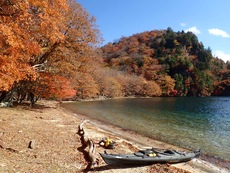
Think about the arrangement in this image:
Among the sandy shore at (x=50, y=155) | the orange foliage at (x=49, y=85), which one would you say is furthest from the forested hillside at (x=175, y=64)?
the sandy shore at (x=50, y=155)

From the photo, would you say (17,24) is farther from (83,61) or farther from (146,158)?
(83,61)

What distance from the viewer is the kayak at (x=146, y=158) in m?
9.23

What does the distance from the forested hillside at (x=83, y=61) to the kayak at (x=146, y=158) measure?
6682mm

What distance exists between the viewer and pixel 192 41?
134 metres

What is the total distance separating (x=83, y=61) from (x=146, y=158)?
1751 cm

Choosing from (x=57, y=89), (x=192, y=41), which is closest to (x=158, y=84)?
(x=192, y=41)

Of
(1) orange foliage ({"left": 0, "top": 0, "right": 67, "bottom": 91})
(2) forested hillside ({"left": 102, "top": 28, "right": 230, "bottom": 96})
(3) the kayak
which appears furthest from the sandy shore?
(2) forested hillside ({"left": 102, "top": 28, "right": 230, "bottom": 96})

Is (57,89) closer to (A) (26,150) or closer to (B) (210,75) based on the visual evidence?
(A) (26,150)

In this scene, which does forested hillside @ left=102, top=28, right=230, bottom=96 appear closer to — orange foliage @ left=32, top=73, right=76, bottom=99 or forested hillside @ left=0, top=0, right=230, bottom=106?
forested hillside @ left=0, top=0, right=230, bottom=106

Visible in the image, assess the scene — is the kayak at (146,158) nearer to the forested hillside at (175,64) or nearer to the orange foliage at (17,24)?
the orange foliage at (17,24)

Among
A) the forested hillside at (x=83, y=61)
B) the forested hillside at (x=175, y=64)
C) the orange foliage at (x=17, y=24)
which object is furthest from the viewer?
the forested hillside at (x=175, y=64)

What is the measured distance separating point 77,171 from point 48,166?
3.82ft

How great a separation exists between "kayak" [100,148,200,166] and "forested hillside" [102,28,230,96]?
3421 inches

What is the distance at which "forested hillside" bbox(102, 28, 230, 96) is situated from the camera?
349ft
